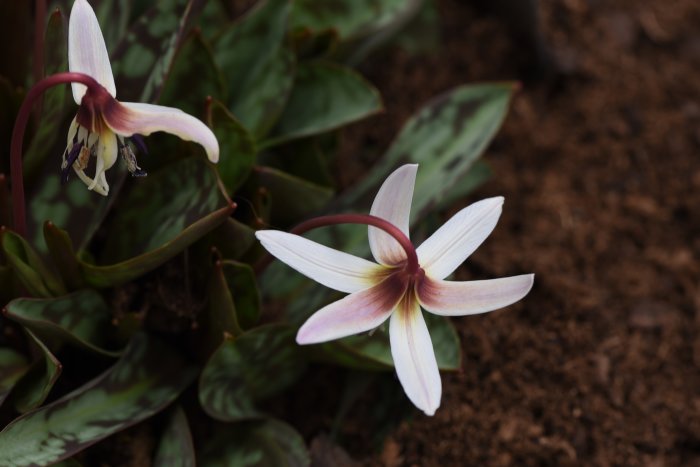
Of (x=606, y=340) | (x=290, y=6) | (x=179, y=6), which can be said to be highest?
(x=179, y=6)

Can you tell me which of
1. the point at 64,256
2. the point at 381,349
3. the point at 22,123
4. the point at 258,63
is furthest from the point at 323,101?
the point at 22,123

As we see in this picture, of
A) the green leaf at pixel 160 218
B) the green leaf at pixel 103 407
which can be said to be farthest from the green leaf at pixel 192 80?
the green leaf at pixel 103 407

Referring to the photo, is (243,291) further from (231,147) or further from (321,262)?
(321,262)

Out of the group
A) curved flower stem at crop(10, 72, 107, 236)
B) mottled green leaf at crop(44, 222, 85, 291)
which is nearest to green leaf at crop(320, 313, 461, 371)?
mottled green leaf at crop(44, 222, 85, 291)

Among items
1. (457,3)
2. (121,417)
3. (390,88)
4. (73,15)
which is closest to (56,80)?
(73,15)

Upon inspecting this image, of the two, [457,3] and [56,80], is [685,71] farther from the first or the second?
[56,80]

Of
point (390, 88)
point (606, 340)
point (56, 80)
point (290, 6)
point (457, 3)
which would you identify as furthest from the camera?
point (457, 3)
